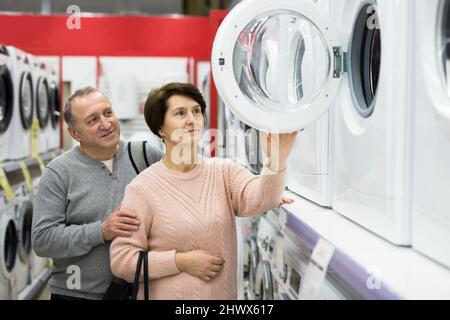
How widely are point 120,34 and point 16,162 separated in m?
0.96

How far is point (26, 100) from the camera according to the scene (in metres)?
2.88

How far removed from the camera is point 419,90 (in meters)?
1.00

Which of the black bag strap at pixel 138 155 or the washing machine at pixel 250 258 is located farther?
the washing machine at pixel 250 258

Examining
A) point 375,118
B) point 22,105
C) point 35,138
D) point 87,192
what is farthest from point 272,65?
point 35,138

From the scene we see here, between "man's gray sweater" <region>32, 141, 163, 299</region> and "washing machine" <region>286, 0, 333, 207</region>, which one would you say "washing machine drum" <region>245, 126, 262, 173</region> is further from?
"man's gray sweater" <region>32, 141, 163, 299</region>

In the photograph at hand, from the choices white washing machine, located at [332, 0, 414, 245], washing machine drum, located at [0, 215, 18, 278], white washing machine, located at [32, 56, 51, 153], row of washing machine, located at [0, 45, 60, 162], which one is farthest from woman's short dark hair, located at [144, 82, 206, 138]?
white washing machine, located at [32, 56, 51, 153]

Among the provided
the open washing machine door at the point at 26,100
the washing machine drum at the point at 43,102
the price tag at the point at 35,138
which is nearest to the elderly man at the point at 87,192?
the open washing machine door at the point at 26,100

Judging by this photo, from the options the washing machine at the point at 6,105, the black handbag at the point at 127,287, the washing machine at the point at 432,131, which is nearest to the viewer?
the washing machine at the point at 432,131

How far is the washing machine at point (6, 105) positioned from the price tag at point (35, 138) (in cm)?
36

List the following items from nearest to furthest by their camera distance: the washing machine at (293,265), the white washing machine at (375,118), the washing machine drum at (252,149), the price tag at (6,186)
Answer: the white washing machine at (375,118)
the washing machine at (293,265)
the washing machine drum at (252,149)
the price tag at (6,186)

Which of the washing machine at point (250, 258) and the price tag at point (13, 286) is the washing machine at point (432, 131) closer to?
the washing machine at point (250, 258)

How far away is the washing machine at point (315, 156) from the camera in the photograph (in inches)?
57.9
